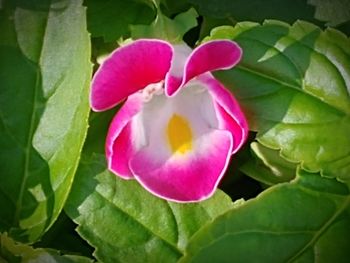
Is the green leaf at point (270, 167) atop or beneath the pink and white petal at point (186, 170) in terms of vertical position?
beneath

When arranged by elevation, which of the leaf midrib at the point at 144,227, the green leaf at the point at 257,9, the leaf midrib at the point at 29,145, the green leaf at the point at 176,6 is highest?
the green leaf at the point at 257,9

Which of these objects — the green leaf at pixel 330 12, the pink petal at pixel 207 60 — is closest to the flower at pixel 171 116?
the pink petal at pixel 207 60

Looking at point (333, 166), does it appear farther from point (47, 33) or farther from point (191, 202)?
point (47, 33)

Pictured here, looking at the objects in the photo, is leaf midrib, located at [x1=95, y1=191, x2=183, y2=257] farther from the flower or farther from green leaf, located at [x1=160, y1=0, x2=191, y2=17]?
green leaf, located at [x1=160, y1=0, x2=191, y2=17]

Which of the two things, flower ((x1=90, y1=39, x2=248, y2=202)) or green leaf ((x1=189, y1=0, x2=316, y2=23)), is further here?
green leaf ((x1=189, y1=0, x2=316, y2=23))

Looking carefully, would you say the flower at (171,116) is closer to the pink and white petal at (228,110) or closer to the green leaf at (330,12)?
the pink and white petal at (228,110)

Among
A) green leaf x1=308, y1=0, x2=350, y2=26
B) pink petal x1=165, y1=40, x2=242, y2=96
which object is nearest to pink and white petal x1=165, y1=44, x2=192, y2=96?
Result: pink petal x1=165, y1=40, x2=242, y2=96

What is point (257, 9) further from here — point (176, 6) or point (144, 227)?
point (144, 227)
